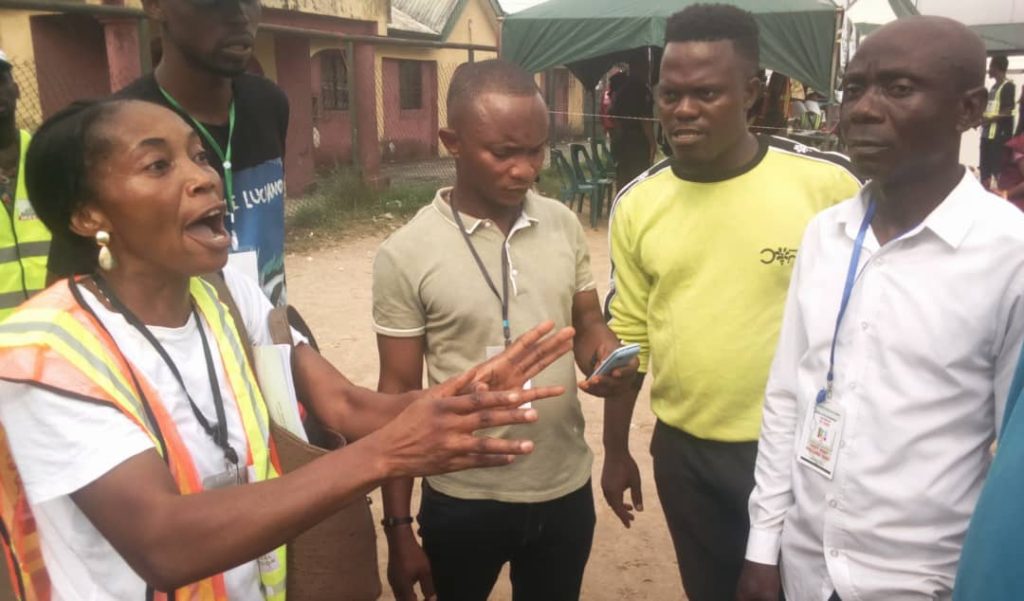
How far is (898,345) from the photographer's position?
160cm

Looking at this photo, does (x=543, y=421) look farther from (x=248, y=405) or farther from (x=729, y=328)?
(x=248, y=405)

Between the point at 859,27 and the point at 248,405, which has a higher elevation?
the point at 859,27

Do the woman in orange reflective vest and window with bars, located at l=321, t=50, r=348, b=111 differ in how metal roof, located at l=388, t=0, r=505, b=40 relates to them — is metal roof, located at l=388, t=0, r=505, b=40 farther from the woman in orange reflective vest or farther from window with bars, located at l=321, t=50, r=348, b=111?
the woman in orange reflective vest

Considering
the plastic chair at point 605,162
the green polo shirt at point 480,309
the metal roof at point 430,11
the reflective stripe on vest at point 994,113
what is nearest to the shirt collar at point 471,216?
the green polo shirt at point 480,309

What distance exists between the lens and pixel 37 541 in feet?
4.63

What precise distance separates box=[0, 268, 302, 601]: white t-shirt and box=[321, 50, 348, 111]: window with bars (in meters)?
17.7

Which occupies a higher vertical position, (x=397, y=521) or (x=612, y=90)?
(x=612, y=90)

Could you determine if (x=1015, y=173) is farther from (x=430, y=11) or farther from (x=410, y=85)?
(x=430, y=11)

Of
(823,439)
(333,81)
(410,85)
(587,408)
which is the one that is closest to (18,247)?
(823,439)

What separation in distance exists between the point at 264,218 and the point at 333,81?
17179mm

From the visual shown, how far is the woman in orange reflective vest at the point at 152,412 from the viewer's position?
1.29 m

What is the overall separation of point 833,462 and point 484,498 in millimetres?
887

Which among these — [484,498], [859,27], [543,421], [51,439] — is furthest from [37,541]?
[859,27]

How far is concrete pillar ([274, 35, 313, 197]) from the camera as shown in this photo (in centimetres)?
1302
